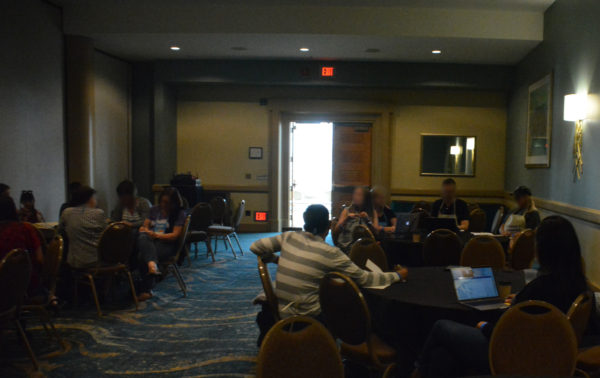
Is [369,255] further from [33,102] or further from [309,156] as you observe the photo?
[309,156]

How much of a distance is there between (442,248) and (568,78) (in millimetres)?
3674

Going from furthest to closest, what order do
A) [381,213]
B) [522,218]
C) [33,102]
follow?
1. [33,102]
2. [381,213]
3. [522,218]

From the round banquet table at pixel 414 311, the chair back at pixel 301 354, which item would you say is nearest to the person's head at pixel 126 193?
the round banquet table at pixel 414 311

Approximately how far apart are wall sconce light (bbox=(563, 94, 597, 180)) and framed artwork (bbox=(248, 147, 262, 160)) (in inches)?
236

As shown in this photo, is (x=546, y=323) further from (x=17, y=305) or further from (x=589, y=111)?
(x=589, y=111)

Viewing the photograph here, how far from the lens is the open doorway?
34.3ft

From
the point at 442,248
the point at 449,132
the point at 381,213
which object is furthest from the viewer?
the point at 449,132

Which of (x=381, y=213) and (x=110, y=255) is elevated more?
(x=381, y=213)

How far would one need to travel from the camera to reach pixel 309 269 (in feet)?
9.79

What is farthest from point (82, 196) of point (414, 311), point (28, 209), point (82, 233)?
point (414, 311)

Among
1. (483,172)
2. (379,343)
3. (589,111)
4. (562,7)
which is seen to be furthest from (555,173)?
(379,343)

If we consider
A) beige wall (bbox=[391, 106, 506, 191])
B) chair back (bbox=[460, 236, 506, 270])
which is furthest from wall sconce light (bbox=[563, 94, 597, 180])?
beige wall (bbox=[391, 106, 506, 191])

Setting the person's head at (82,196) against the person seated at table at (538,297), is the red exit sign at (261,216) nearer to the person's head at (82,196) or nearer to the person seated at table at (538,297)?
the person's head at (82,196)

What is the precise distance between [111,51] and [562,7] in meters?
7.34
